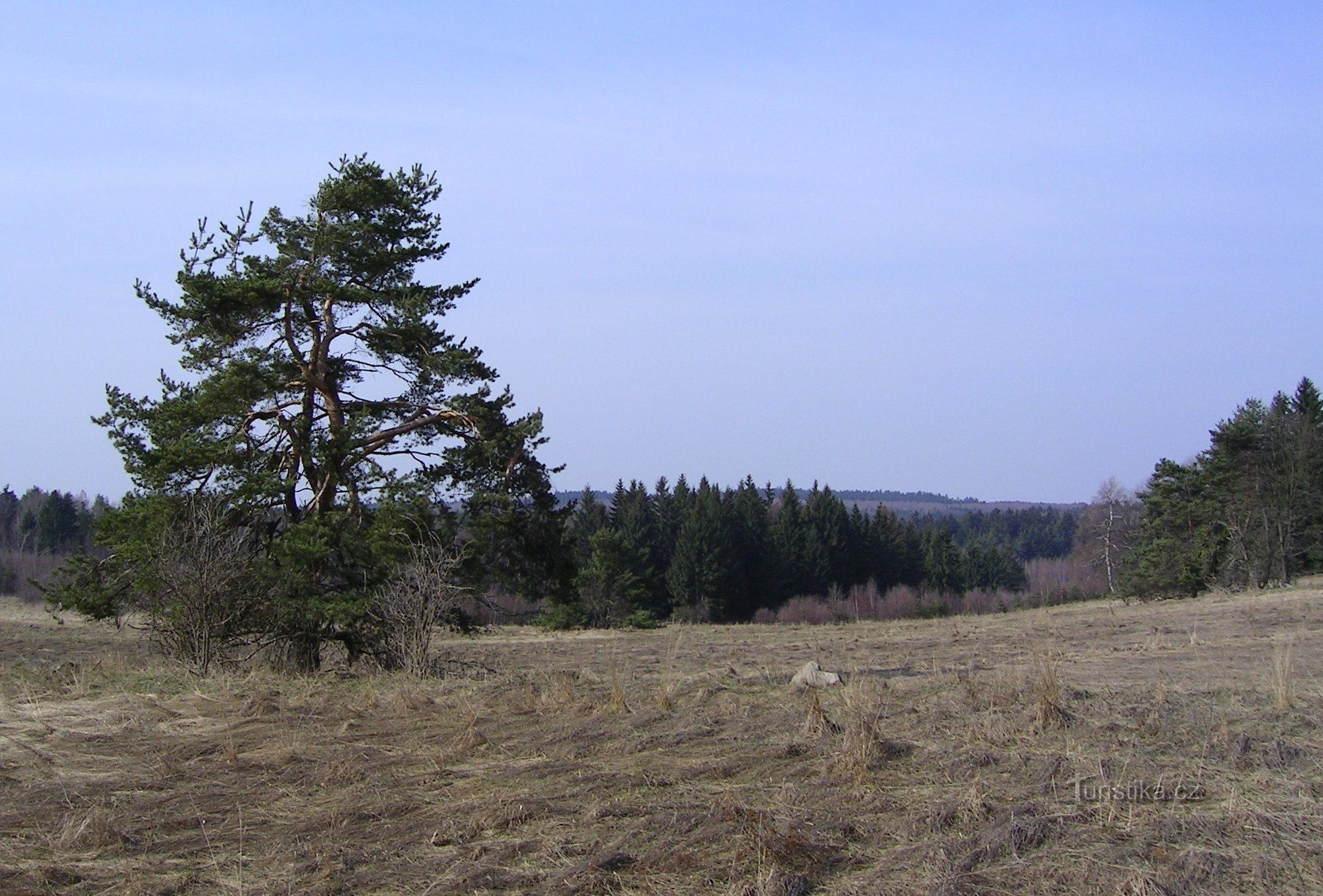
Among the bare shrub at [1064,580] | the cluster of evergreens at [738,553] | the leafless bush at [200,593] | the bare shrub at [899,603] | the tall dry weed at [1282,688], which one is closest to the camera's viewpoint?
the tall dry weed at [1282,688]

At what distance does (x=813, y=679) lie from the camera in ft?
33.5

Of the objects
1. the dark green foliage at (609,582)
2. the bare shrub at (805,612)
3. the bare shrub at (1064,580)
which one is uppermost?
the dark green foliage at (609,582)

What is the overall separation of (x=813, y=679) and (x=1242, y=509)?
3554 centimetres

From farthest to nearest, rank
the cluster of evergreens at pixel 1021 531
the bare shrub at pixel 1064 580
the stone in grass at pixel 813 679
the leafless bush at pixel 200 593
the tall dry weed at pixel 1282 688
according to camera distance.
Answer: the cluster of evergreens at pixel 1021 531 < the bare shrub at pixel 1064 580 < the leafless bush at pixel 200 593 < the stone in grass at pixel 813 679 < the tall dry weed at pixel 1282 688

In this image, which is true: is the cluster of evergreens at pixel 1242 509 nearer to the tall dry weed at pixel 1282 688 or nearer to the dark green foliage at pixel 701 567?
the dark green foliage at pixel 701 567

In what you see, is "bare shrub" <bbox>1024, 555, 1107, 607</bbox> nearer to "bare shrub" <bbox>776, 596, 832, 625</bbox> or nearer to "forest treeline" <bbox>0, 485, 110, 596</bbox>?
"bare shrub" <bbox>776, 596, 832, 625</bbox>

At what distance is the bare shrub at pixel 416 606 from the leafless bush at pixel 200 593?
5.65ft

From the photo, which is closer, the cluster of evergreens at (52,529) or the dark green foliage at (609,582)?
the dark green foliage at (609,582)

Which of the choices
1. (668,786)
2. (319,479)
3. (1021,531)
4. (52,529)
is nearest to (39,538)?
(52,529)

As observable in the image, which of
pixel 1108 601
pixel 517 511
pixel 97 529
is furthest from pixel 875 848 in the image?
pixel 1108 601

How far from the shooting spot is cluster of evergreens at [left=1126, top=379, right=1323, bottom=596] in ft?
124

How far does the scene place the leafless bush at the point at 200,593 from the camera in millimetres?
12086

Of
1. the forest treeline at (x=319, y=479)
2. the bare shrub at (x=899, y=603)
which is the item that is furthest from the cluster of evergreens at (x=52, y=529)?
the forest treeline at (x=319, y=479)

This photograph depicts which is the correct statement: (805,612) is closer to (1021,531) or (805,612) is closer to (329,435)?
(329,435)
